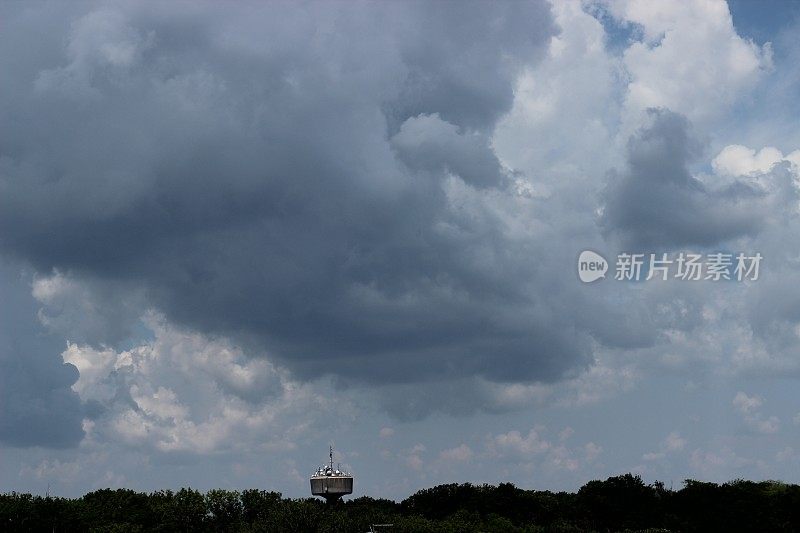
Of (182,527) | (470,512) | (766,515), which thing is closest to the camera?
(182,527)

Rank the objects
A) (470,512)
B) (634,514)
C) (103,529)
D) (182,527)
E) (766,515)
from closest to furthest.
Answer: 1. (103,529)
2. (182,527)
3. (766,515)
4. (634,514)
5. (470,512)

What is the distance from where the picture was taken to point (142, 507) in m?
166

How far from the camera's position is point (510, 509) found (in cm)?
19575

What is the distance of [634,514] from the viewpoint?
178 m

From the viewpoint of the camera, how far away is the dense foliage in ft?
494

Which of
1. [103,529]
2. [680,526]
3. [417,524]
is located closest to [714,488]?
[680,526]

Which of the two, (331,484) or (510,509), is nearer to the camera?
(331,484)

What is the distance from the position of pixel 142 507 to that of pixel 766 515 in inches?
4621

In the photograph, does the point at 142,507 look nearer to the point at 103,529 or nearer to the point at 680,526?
the point at 103,529

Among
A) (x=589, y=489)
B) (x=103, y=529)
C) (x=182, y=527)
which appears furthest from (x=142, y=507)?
(x=589, y=489)

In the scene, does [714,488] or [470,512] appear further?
[470,512]

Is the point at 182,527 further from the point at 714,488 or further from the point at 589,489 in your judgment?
the point at 714,488

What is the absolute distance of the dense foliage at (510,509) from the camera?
494 feet

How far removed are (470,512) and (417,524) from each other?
276 ft
